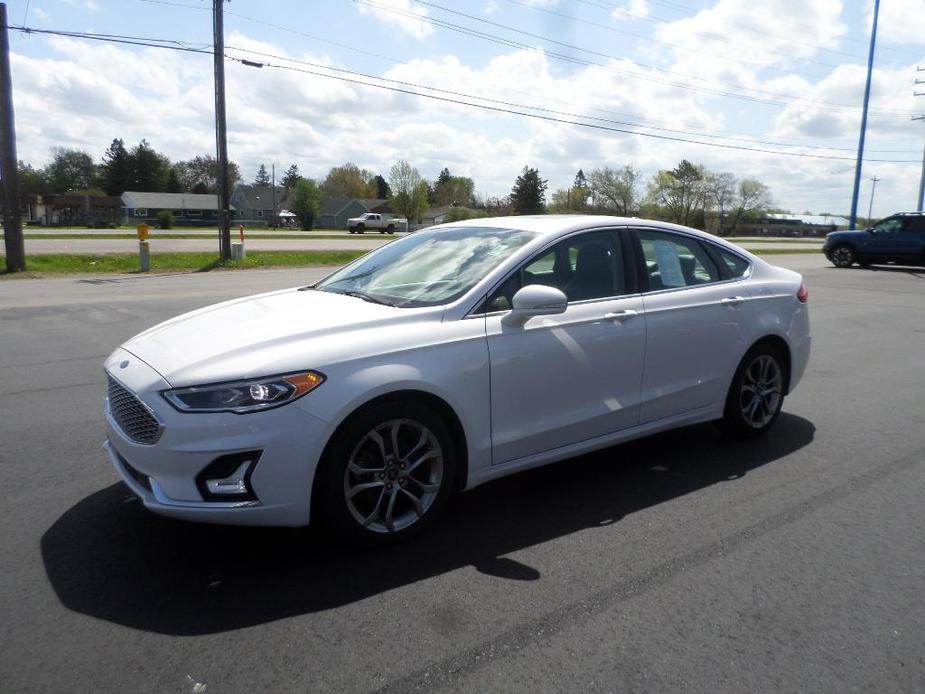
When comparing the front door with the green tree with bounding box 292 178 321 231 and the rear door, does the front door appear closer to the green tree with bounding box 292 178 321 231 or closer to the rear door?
the rear door

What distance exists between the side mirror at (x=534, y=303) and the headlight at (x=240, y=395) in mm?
1158

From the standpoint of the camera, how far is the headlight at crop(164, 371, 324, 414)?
316 centimetres

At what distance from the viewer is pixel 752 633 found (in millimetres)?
2949

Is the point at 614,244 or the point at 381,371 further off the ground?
the point at 614,244

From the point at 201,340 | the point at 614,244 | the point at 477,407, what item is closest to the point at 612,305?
the point at 614,244

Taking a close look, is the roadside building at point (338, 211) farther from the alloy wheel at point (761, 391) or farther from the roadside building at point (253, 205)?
the alloy wheel at point (761, 391)

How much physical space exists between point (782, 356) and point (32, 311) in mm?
10923

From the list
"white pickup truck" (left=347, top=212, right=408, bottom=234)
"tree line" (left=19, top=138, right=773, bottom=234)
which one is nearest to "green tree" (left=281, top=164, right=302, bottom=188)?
"tree line" (left=19, top=138, right=773, bottom=234)

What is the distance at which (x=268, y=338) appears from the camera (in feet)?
11.4

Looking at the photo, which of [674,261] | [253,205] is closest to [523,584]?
[674,261]

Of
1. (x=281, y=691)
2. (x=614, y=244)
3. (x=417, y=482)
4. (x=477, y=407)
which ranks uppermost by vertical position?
(x=614, y=244)

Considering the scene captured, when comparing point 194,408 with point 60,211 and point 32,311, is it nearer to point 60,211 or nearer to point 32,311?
point 32,311

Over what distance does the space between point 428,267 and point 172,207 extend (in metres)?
102

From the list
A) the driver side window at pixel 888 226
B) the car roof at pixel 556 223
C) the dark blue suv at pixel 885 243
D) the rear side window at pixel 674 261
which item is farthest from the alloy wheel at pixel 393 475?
the driver side window at pixel 888 226
